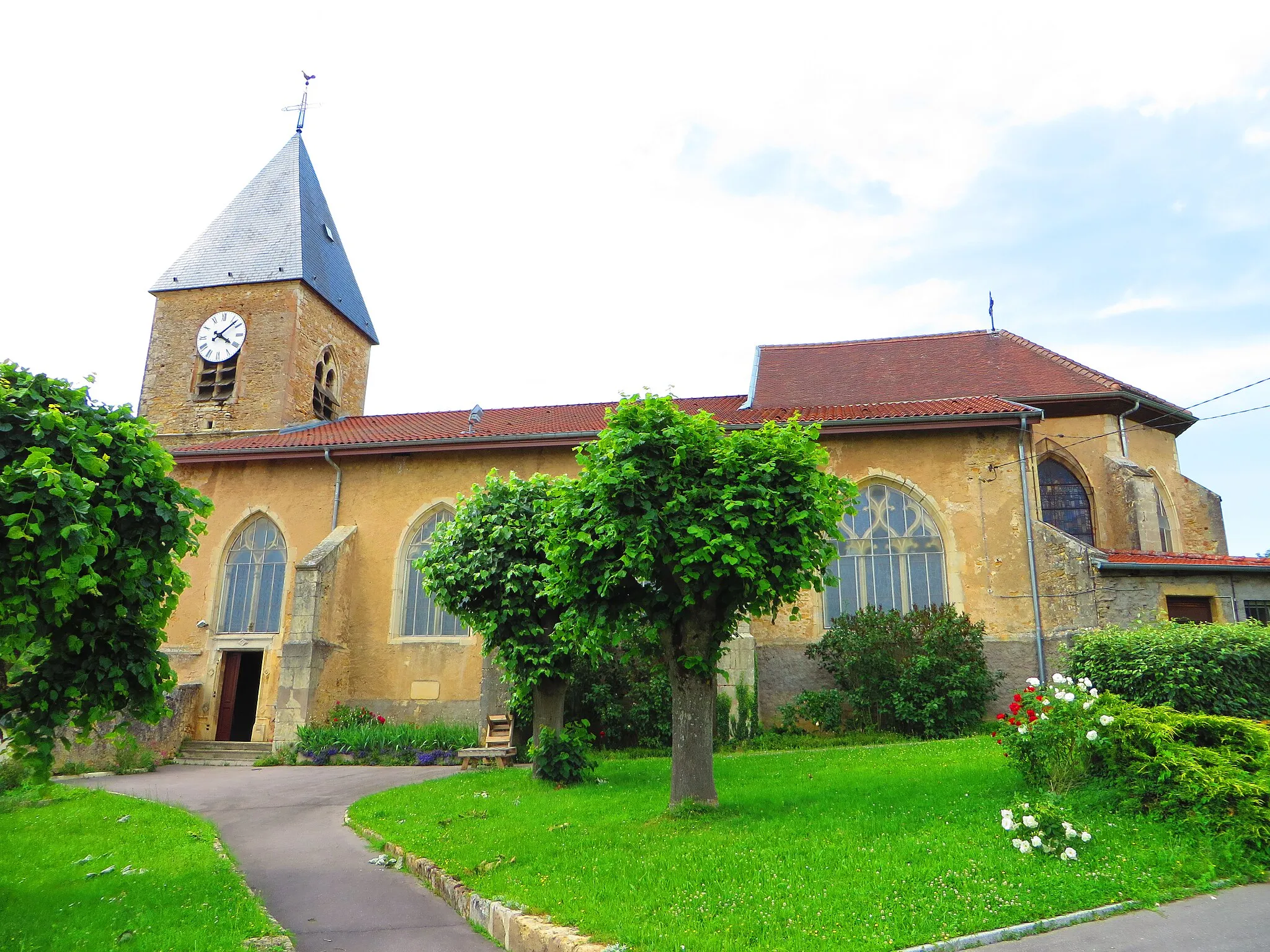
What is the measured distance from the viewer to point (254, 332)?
24.0 metres

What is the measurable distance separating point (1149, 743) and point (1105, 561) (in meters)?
8.31

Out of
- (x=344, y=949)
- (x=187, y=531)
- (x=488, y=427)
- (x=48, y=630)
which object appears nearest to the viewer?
(x=344, y=949)

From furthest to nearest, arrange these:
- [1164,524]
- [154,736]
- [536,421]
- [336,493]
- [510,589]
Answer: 1. [536,421]
2. [336,493]
3. [1164,524]
4. [154,736]
5. [510,589]

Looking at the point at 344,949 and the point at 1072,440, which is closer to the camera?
the point at 344,949

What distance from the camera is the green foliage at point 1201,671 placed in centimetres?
784

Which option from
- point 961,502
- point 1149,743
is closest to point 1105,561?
point 961,502

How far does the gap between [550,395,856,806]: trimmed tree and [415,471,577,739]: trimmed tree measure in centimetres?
241

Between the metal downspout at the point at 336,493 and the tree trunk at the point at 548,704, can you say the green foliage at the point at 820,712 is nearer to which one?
the tree trunk at the point at 548,704

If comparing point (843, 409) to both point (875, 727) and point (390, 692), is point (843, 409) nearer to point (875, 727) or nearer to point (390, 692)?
point (875, 727)

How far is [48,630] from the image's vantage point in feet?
19.8

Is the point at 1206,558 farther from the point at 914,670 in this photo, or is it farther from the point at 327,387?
the point at 327,387

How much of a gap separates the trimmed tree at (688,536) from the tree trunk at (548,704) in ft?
10.3

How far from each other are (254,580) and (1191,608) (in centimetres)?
1852

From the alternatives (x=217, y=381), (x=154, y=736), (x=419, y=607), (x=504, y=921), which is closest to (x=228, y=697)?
(x=154, y=736)
